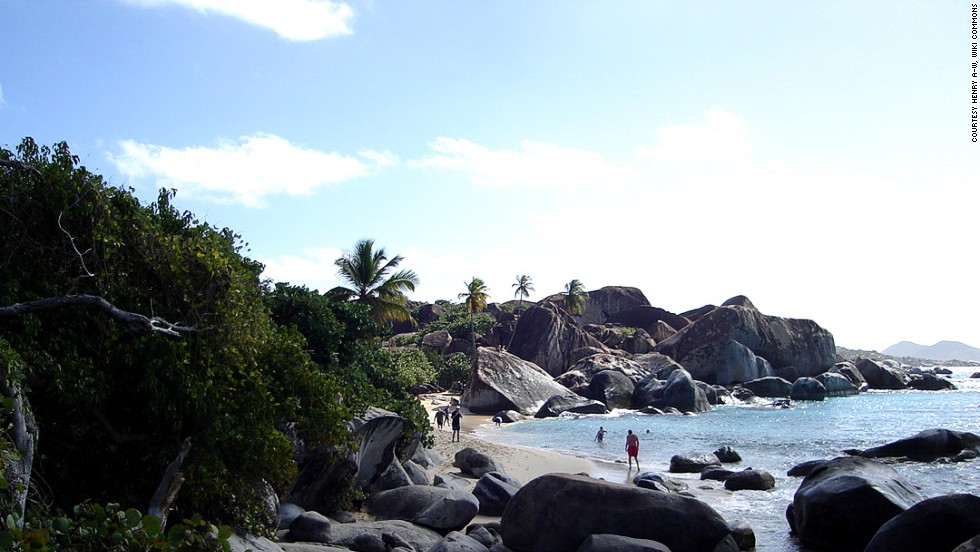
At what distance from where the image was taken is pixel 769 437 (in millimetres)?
33875

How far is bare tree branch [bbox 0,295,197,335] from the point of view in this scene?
7.85 meters

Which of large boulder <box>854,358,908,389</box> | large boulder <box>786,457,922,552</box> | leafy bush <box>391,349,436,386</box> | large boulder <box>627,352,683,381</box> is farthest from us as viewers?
large boulder <box>854,358,908,389</box>

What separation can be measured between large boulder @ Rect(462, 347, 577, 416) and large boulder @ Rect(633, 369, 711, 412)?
16.1 feet

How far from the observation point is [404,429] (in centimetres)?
1595

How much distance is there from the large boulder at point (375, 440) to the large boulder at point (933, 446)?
16868mm

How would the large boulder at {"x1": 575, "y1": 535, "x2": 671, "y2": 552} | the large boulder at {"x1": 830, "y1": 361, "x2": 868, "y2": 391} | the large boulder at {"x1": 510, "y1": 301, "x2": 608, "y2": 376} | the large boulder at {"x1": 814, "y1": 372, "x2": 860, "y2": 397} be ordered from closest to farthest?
the large boulder at {"x1": 575, "y1": 535, "x2": 671, "y2": 552} < the large boulder at {"x1": 814, "y1": 372, "x2": 860, "y2": 397} < the large boulder at {"x1": 510, "y1": 301, "x2": 608, "y2": 376} < the large boulder at {"x1": 830, "y1": 361, "x2": 868, "y2": 391}

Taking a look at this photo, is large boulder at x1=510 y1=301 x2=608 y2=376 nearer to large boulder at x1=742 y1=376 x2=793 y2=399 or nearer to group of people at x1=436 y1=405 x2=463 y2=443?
large boulder at x1=742 y1=376 x2=793 y2=399

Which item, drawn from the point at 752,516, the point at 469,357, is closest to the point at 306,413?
the point at 752,516

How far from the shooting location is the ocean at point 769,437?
18.7 meters

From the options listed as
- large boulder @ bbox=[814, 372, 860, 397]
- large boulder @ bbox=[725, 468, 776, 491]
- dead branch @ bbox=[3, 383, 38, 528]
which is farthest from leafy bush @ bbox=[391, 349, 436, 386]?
dead branch @ bbox=[3, 383, 38, 528]

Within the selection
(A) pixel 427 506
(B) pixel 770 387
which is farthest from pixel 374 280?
(B) pixel 770 387

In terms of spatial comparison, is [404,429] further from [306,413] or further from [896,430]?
[896,430]

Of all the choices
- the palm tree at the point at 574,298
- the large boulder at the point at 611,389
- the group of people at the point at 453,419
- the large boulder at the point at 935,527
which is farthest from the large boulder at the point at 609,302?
the large boulder at the point at 935,527

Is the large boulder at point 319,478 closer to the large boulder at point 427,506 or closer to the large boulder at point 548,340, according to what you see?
the large boulder at point 427,506
